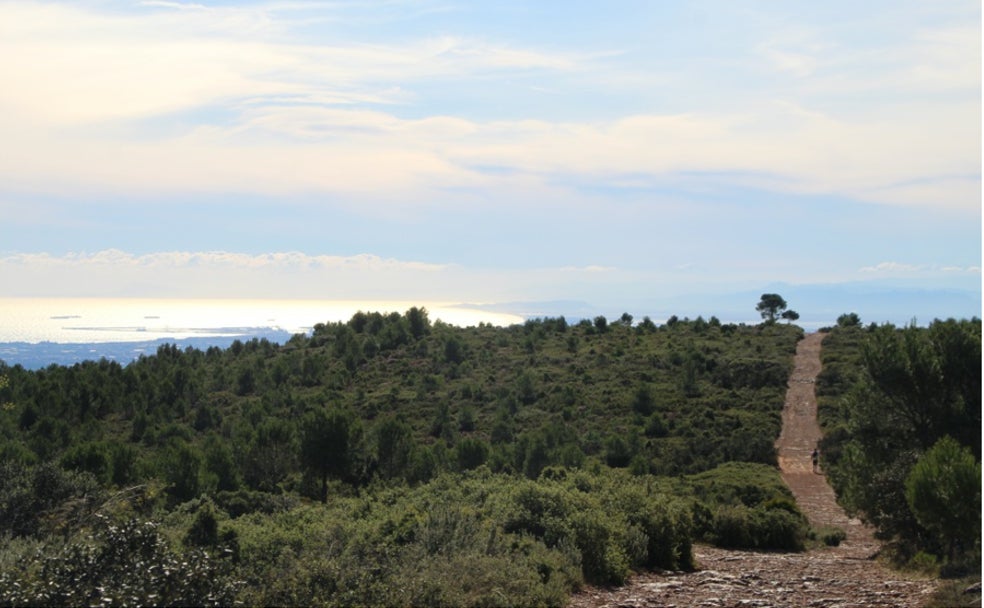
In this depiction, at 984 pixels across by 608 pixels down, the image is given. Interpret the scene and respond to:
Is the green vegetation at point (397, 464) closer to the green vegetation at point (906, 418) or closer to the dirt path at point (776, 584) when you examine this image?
the dirt path at point (776, 584)

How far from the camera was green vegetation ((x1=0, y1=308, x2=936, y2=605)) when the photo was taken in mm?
10797

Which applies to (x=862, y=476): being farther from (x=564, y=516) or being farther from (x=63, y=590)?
(x=63, y=590)

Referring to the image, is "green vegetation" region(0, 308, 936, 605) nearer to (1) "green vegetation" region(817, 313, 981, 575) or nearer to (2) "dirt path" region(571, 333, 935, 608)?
(2) "dirt path" region(571, 333, 935, 608)

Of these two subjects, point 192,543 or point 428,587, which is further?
point 192,543

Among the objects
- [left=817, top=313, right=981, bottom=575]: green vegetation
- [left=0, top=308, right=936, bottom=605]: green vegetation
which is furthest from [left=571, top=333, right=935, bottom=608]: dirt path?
[left=817, top=313, right=981, bottom=575]: green vegetation

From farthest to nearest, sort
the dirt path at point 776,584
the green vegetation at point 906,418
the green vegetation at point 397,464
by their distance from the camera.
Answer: the green vegetation at point 906,418 → the dirt path at point 776,584 → the green vegetation at point 397,464

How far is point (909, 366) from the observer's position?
54.6ft

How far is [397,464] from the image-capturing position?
119 feet

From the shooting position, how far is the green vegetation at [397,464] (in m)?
10.8

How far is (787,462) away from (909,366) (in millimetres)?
24397

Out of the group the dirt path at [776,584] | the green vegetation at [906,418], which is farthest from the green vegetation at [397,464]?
the green vegetation at [906,418]

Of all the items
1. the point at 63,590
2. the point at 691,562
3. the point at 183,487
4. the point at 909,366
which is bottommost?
the point at 183,487

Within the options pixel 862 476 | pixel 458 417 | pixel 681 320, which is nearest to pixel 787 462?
pixel 458 417

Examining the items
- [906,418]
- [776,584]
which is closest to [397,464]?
[906,418]
